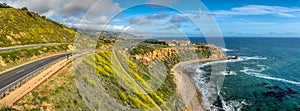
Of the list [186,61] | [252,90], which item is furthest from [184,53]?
[252,90]

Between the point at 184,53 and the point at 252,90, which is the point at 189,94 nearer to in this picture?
the point at 252,90

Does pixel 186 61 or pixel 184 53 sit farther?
pixel 184 53

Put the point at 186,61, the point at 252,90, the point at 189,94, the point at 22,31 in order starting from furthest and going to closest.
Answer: the point at 186,61 < the point at 252,90 < the point at 189,94 < the point at 22,31

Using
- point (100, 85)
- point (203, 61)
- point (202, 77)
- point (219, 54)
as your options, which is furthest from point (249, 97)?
point (219, 54)

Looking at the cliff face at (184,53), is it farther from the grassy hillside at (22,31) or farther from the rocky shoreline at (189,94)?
the grassy hillside at (22,31)

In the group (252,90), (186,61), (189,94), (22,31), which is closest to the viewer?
(22,31)

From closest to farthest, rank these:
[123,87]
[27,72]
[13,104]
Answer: [13,104] < [27,72] < [123,87]

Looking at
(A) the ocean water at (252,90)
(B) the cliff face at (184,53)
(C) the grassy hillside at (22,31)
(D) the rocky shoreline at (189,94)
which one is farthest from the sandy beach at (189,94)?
(C) the grassy hillside at (22,31)

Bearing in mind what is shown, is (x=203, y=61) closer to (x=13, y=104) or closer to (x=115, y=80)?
(x=115, y=80)
